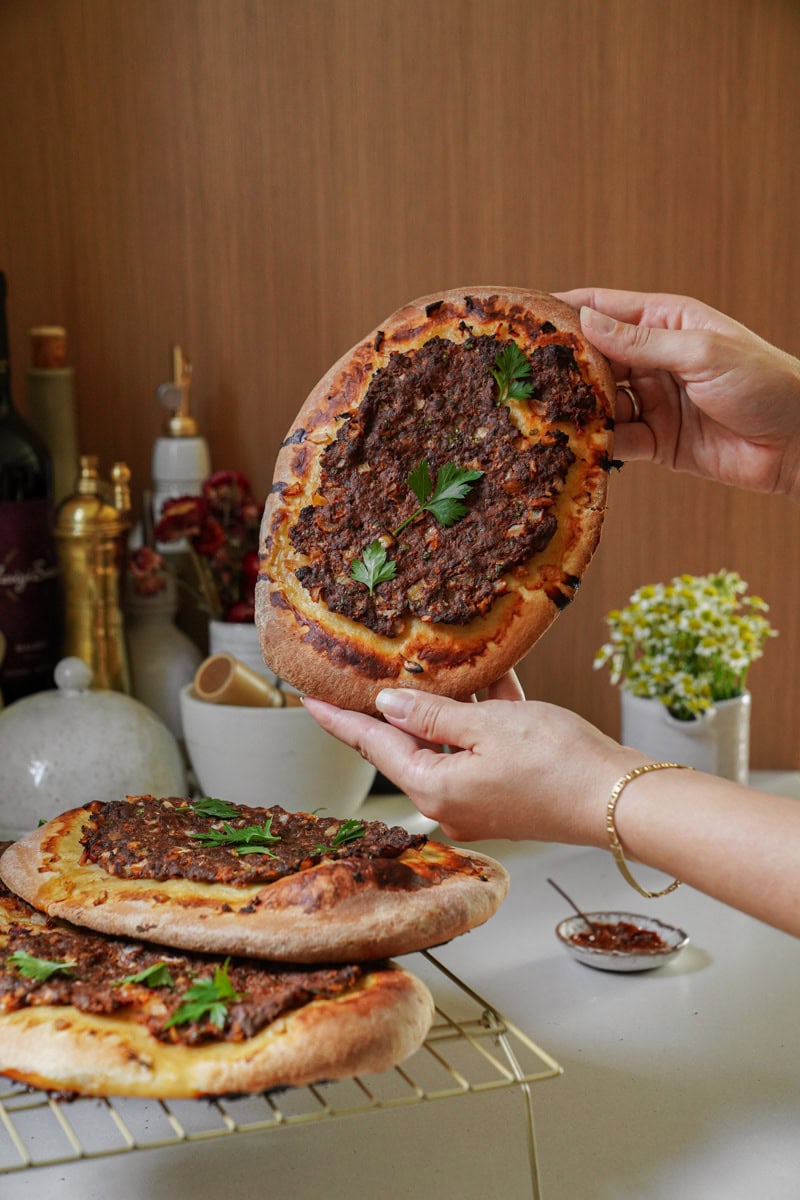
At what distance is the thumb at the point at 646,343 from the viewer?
1.25 m

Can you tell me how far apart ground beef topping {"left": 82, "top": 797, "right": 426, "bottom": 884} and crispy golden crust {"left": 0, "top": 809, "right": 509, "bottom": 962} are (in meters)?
0.01

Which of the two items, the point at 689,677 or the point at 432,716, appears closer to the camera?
the point at 432,716

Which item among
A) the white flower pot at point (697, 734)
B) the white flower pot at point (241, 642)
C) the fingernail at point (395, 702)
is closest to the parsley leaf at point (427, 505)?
the fingernail at point (395, 702)

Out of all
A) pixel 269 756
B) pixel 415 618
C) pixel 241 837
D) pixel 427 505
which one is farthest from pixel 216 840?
pixel 269 756

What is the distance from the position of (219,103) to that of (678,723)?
1177 millimetres

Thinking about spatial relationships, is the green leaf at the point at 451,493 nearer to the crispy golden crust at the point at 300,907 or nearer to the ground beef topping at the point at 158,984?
the crispy golden crust at the point at 300,907

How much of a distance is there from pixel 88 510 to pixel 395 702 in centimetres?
85

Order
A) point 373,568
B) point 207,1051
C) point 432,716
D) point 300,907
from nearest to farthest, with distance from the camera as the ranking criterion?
1. point 207,1051
2. point 300,907
3. point 432,716
4. point 373,568

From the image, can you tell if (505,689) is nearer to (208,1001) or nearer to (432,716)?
(432,716)

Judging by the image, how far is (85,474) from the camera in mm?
1856

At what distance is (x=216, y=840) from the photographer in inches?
45.6

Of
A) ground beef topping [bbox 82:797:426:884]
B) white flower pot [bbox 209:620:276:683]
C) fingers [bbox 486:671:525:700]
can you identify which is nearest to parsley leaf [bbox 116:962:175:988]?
ground beef topping [bbox 82:797:426:884]

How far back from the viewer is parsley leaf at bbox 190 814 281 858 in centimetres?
115

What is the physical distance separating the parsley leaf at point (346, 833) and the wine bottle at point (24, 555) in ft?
2.75
